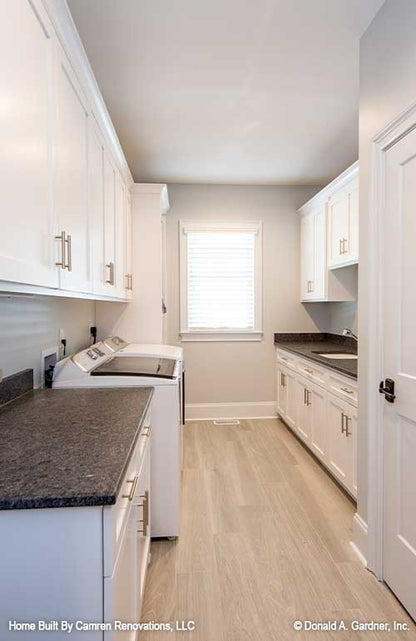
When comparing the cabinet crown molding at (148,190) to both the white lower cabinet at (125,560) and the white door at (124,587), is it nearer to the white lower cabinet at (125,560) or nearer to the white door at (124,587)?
the white lower cabinet at (125,560)

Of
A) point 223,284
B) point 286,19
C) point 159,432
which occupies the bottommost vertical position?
point 159,432

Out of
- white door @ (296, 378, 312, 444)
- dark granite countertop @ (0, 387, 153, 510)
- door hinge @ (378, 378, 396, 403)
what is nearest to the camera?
dark granite countertop @ (0, 387, 153, 510)

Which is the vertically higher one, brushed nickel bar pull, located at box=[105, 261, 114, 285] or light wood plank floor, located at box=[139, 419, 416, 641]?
brushed nickel bar pull, located at box=[105, 261, 114, 285]

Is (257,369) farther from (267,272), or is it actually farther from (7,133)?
(7,133)

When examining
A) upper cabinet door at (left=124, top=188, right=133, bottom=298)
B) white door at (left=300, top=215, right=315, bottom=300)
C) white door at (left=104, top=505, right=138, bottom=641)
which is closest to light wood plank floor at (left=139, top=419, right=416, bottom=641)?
white door at (left=104, top=505, right=138, bottom=641)

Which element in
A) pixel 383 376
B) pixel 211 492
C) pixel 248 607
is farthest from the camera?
pixel 211 492

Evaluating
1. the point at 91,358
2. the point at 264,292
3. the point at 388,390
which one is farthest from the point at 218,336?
the point at 388,390

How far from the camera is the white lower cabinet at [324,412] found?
90.7 inches

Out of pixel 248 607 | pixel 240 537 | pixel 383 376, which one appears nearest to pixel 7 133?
pixel 383 376

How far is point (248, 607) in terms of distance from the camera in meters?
1.56

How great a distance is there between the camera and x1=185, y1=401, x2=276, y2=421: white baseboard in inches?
161

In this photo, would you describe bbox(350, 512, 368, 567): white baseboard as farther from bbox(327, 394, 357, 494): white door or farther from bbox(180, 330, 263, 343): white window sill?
bbox(180, 330, 263, 343): white window sill

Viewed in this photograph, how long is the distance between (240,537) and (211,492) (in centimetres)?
52

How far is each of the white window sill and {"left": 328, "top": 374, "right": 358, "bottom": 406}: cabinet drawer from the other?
1.59 meters
